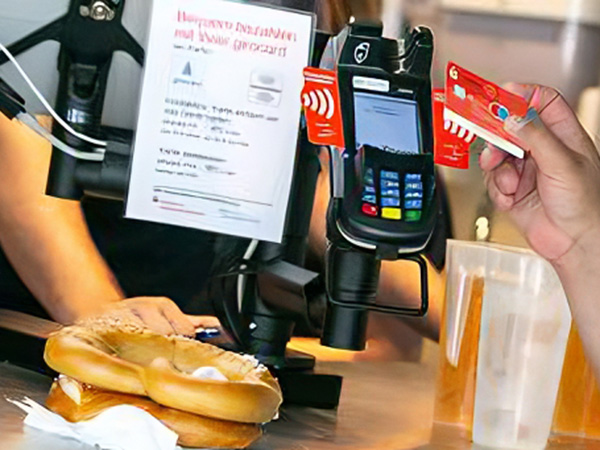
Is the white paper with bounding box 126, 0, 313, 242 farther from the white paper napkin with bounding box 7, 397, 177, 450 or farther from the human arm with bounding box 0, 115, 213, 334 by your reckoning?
the white paper napkin with bounding box 7, 397, 177, 450

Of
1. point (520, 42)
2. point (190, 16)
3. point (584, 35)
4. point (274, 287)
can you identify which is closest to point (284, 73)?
point (190, 16)

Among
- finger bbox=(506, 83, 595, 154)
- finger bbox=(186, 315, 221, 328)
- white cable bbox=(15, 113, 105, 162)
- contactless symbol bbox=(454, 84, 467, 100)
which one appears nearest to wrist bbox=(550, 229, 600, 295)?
finger bbox=(506, 83, 595, 154)

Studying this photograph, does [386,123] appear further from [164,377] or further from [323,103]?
[164,377]

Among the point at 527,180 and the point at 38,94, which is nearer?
the point at 527,180

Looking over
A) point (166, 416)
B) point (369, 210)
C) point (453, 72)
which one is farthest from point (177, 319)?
→ point (453, 72)

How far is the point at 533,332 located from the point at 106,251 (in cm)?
54

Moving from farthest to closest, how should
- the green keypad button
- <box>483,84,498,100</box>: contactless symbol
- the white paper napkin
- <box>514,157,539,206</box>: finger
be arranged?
the green keypad button < <box>514,157,539,206</box>: finger < <box>483,84,498,100</box>: contactless symbol < the white paper napkin

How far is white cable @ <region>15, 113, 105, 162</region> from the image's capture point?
1.49 meters

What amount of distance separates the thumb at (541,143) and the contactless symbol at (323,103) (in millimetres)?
291

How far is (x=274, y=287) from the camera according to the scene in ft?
4.96

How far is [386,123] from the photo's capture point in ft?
4.93

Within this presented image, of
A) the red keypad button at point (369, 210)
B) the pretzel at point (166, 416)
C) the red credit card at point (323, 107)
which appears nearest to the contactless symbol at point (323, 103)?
the red credit card at point (323, 107)

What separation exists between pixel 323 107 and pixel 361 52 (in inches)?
3.3

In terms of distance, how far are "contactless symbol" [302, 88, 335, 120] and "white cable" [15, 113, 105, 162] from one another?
0.87 feet
